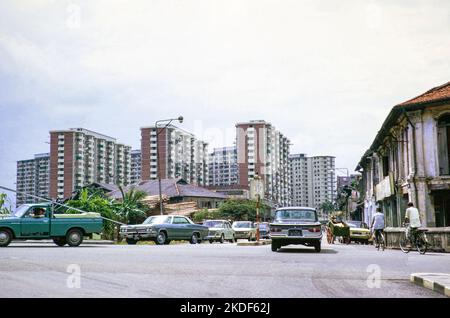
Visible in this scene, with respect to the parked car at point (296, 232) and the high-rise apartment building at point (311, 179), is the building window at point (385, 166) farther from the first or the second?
the high-rise apartment building at point (311, 179)

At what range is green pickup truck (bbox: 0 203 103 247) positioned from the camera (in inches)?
827

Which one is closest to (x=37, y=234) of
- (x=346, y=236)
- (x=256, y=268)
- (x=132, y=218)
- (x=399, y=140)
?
(x=256, y=268)

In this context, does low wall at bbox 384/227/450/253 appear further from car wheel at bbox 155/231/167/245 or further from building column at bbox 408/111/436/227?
car wheel at bbox 155/231/167/245

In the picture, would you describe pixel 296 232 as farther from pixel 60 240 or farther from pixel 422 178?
pixel 422 178

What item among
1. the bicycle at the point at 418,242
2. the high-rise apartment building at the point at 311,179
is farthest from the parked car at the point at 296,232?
the high-rise apartment building at the point at 311,179

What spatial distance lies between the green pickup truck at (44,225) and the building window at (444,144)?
16.9 m

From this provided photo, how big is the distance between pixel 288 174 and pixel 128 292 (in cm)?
15376

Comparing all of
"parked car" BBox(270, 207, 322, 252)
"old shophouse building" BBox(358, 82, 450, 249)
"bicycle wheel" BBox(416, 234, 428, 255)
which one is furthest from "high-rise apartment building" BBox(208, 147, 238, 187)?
"bicycle wheel" BBox(416, 234, 428, 255)

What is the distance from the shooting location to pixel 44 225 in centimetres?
2158

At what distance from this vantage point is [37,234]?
21.4 metres

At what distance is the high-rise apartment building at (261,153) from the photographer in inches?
5236
